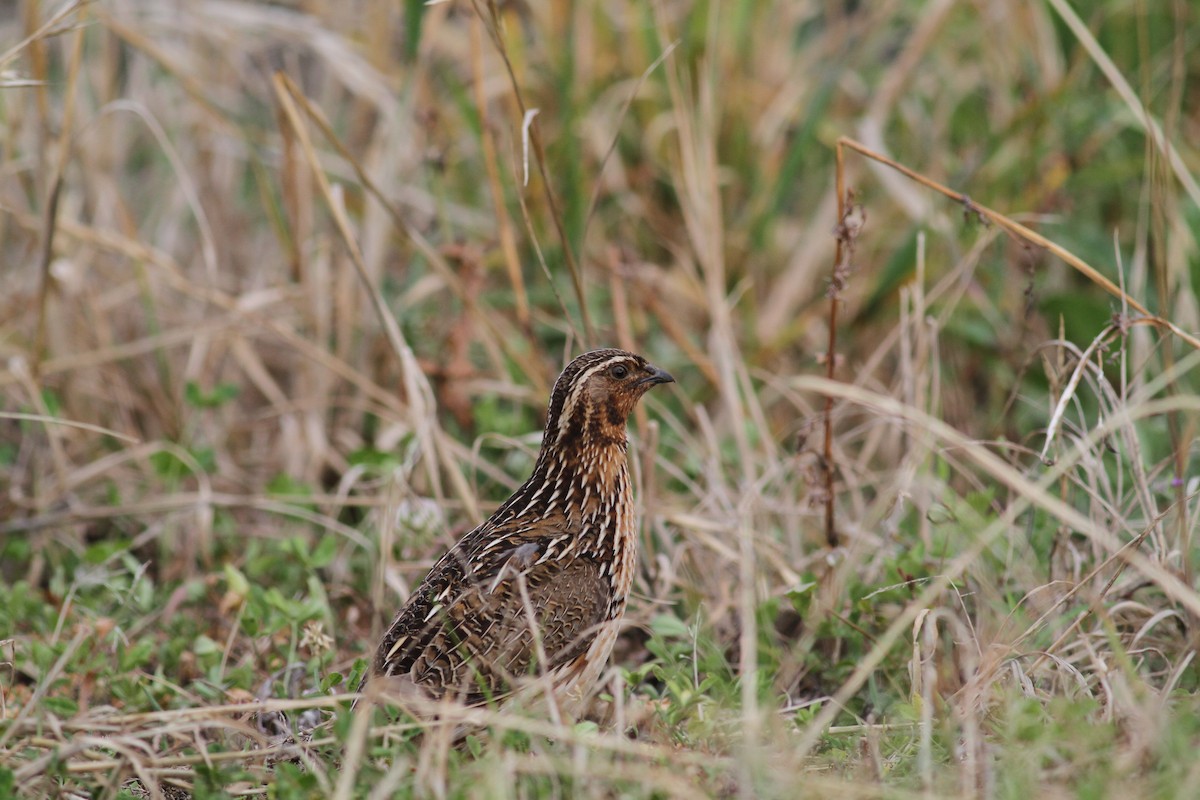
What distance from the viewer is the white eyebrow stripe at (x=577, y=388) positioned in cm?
407

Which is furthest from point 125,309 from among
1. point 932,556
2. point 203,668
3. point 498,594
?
point 932,556

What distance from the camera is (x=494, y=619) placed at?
3715 mm

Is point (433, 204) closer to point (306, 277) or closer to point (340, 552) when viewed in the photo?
point (306, 277)

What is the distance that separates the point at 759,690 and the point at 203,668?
6.00ft

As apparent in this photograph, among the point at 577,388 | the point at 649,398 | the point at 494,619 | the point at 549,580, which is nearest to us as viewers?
the point at 494,619

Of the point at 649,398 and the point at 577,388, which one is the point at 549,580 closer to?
the point at 577,388

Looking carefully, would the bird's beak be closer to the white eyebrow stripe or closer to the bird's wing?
the white eyebrow stripe

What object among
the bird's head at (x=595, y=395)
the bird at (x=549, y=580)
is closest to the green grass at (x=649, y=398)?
the bird at (x=549, y=580)

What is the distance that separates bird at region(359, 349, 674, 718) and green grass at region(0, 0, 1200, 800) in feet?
0.51

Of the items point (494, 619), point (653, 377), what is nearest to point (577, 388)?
point (653, 377)

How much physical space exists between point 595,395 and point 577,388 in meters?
0.06

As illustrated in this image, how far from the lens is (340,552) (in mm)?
5289

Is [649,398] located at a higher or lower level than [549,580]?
lower

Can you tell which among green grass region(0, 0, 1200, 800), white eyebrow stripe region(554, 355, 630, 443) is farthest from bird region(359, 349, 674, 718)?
green grass region(0, 0, 1200, 800)
